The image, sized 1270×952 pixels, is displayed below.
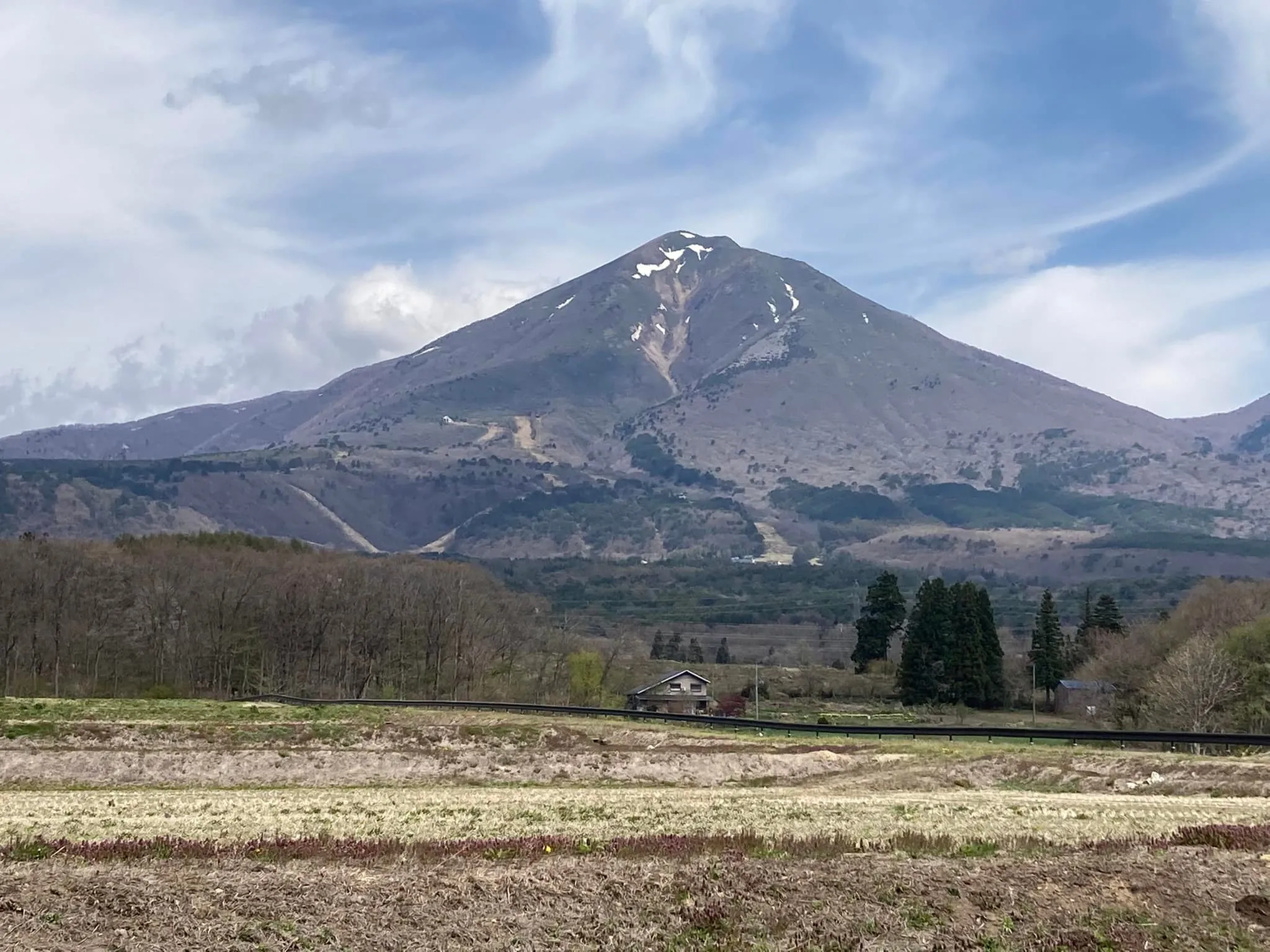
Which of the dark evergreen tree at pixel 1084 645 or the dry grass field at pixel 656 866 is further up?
the dry grass field at pixel 656 866

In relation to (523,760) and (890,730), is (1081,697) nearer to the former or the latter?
(890,730)

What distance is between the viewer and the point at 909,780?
43.4 metres

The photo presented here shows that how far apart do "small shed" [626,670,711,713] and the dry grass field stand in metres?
84.0

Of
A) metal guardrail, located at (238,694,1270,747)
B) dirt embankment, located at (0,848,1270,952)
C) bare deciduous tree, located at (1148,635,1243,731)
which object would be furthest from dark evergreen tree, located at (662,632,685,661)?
dirt embankment, located at (0,848,1270,952)

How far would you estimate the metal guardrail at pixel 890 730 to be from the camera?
1970 inches

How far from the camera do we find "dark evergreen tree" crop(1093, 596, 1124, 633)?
136 m

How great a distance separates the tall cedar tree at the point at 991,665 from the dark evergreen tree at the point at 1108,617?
18.8 m

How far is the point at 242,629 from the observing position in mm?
107812

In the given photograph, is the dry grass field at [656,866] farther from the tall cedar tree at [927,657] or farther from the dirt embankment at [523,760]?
the tall cedar tree at [927,657]

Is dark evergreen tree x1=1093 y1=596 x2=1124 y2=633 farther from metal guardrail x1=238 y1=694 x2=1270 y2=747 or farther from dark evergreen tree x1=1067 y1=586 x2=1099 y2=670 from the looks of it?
metal guardrail x1=238 y1=694 x2=1270 y2=747

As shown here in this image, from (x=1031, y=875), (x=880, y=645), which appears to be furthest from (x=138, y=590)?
(x=1031, y=875)

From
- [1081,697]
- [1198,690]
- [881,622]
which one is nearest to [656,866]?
[1198,690]

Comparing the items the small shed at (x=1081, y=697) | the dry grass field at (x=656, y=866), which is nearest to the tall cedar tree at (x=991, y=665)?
the small shed at (x=1081, y=697)

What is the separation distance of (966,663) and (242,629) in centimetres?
6737
